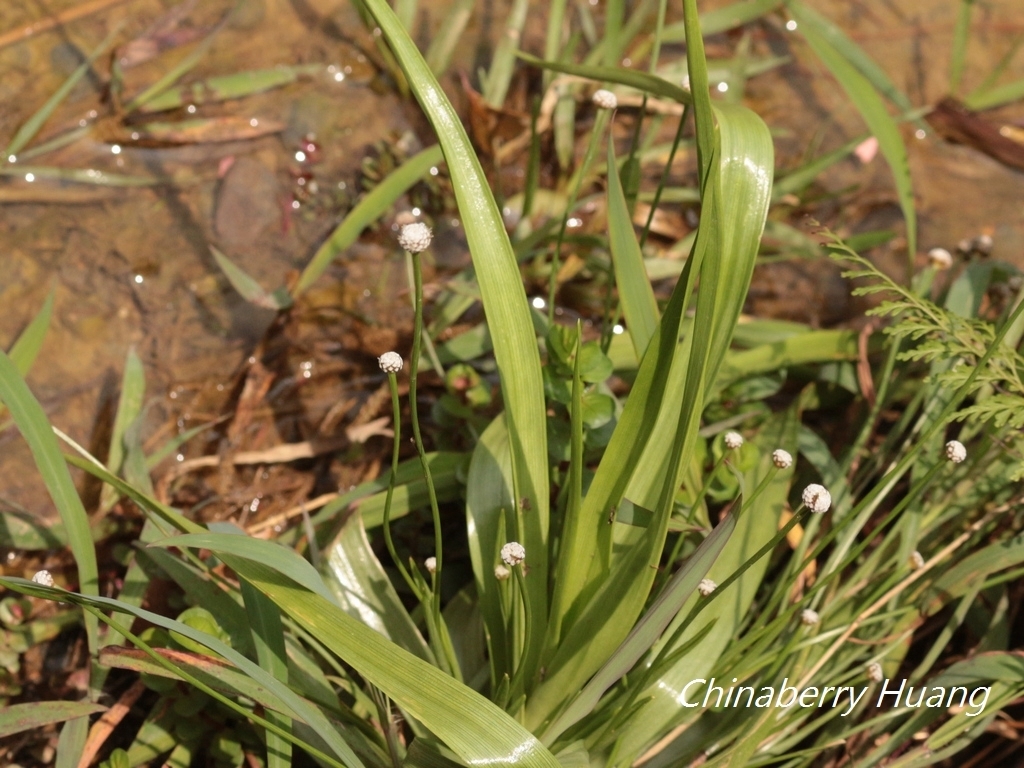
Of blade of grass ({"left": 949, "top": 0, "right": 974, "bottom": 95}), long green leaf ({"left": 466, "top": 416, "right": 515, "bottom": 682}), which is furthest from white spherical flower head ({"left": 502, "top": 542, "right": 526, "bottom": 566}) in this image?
blade of grass ({"left": 949, "top": 0, "right": 974, "bottom": 95})

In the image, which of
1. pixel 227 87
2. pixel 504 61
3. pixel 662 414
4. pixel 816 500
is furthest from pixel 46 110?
pixel 816 500

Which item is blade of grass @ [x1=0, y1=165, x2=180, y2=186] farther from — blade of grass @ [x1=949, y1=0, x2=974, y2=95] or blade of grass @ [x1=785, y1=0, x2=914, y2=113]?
blade of grass @ [x1=949, y1=0, x2=974, y2=95]

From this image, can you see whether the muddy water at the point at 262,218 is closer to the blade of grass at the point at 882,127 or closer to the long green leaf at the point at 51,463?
the blade of grass at the point at 882,127

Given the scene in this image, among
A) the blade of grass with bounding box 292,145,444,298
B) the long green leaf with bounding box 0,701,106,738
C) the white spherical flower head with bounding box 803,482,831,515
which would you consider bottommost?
the long green leaf with bounding box 0,701,106,738

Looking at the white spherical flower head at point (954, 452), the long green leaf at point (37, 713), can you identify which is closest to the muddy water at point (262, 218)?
the long green leaf at point (37, 713)

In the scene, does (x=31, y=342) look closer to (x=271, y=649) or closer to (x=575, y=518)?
(x=271, y=649)

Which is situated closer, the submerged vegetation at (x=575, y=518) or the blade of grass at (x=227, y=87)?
the submerged vegetation at (x=575, y=518)

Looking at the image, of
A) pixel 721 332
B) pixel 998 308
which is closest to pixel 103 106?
pixel 721 332
